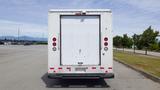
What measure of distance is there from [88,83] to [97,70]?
4.34 ft

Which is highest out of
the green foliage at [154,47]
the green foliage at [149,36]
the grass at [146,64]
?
the green foliage at [149,36]

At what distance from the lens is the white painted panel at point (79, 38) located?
39.1 feet

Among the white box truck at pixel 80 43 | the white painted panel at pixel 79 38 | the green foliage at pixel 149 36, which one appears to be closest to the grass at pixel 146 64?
the white box truck at pixel 80 43

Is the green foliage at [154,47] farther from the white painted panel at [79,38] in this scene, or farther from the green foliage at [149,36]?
the white painted panel at [79,38]

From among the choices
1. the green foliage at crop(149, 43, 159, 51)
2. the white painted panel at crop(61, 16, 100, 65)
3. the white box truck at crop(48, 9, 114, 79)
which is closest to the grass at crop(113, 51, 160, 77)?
the white box truck at crop(48, 9, 114, 79)

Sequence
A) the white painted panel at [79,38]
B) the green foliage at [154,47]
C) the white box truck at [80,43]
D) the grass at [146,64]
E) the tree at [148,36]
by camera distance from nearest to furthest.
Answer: the white box truck at [80,43], the white painted panel at [79,38], the grass at [146,64], the tree at [148,36], the green foliage at [154,47]

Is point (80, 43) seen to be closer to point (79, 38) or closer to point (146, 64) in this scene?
point (79, 38)

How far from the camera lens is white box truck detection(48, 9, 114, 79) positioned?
11.8m

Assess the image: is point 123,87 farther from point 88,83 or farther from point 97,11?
point 97,11

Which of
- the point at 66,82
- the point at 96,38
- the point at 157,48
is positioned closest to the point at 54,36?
the point at 96,38

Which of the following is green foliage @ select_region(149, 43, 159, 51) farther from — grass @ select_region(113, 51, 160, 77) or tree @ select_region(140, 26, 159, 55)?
grass @ select_region(113, 51, 160, 77)

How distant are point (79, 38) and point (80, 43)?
20 centimetres

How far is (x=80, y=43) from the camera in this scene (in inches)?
472

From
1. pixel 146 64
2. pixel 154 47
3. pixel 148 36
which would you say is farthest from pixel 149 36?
pixel 146 64
